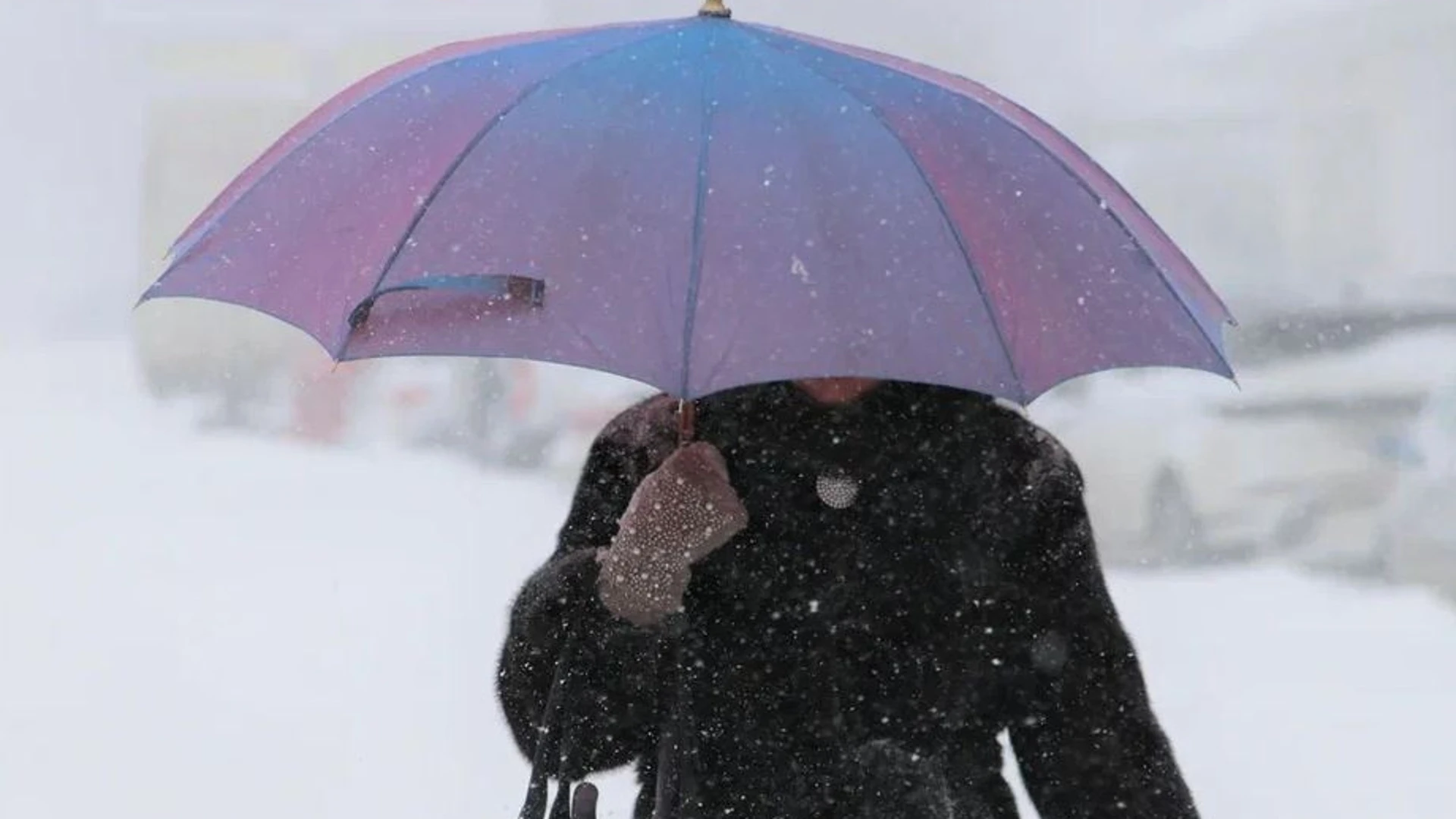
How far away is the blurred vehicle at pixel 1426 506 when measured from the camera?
8.56m

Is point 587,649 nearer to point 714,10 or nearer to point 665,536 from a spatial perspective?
point 665,536

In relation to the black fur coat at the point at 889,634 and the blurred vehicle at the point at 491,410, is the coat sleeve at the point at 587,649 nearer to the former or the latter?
the black fur coat at the point at 889,634

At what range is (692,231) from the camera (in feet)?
6.24

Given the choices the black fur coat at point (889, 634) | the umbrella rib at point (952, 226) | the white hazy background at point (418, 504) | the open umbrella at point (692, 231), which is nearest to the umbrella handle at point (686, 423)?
the black fur coat at point (889, 634)

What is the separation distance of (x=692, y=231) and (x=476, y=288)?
0.79 feet

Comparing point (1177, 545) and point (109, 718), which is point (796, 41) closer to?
point (109, 718)

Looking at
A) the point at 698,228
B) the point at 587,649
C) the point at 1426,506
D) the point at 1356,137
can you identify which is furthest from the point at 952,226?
the point at 1356,137

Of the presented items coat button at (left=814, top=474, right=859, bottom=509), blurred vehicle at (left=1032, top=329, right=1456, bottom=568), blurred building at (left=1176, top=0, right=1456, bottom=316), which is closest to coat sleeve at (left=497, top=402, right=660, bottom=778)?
coat button at (left=814, top=474, right=859, bottom=509)

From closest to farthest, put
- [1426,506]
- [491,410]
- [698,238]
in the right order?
[698,238] → [1426,506] → [491,410]

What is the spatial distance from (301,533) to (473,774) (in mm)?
2891

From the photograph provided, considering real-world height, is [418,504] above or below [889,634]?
above

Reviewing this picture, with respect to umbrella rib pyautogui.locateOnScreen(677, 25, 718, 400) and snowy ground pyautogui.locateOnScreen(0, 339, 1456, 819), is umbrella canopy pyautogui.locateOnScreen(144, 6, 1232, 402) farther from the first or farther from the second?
snowy ground pyautogui.locateOnScreen(0, 339, 1456, 819)

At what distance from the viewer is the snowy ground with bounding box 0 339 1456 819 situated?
582 cm

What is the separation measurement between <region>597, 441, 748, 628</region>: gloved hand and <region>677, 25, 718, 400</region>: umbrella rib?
29 centimetres
